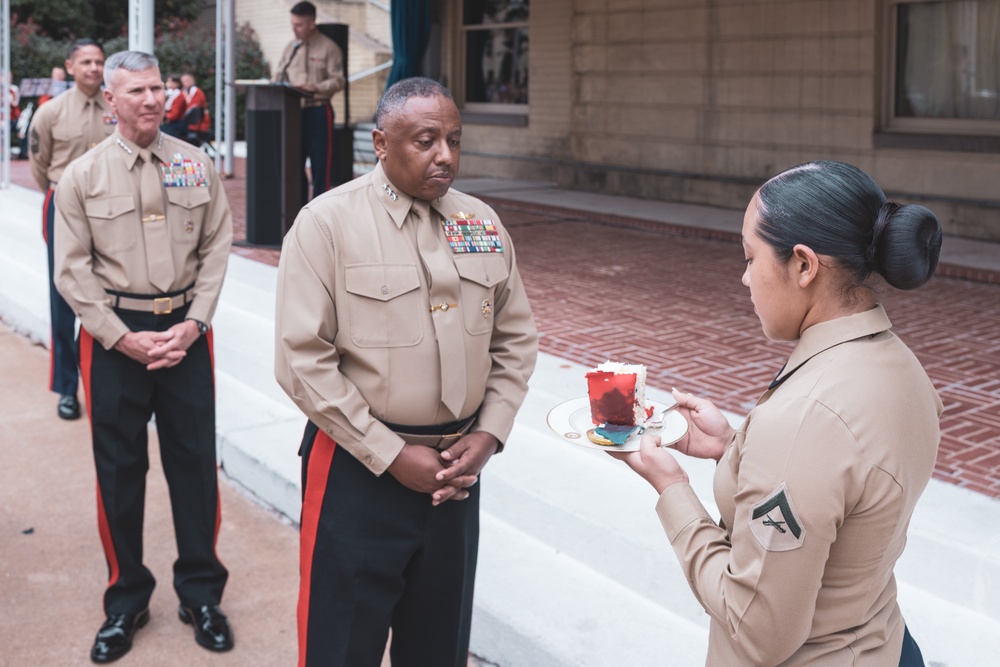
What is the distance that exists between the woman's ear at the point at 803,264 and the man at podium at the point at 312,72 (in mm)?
9127

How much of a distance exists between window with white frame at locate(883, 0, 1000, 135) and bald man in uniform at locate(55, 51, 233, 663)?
347 inches

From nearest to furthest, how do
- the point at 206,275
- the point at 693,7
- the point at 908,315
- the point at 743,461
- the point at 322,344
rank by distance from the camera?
1. the point at 743,461
2. the point at 322,344
3. the point at 206,275
4. the point at 908,315
5. the point at 693,7

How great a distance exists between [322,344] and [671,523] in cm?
98

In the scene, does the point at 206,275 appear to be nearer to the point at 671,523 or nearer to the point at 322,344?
the point at 322,344

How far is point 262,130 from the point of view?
33.5 ft

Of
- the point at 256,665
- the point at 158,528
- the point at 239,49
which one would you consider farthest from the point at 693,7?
the point at 239,49

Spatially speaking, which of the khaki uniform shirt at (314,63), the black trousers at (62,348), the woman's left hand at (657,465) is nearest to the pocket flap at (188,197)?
the woman's left hand at (657,465)

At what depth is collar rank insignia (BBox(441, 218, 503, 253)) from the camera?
2.72m

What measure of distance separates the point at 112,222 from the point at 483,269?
5.46ft

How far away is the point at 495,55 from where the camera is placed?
16578 mm

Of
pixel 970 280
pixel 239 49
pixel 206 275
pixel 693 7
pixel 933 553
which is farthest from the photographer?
pixel 239 49

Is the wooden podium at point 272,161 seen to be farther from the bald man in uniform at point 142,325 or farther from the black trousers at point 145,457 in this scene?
the black trousers at point 145,457

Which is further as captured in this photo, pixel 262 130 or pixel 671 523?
pixel 262 130

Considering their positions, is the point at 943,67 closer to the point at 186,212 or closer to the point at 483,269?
the point at 186,212
